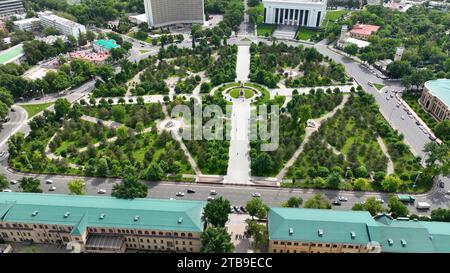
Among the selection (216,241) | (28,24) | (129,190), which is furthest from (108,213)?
(28,24)

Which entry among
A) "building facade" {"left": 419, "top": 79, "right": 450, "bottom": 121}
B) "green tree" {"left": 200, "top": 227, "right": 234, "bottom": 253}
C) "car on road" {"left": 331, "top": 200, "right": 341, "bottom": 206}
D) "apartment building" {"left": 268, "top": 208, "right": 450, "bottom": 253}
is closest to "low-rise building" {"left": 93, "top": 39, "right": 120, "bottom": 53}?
"green tree" {"left": 200, "top": 227, "right": 234, "bottom": 253}

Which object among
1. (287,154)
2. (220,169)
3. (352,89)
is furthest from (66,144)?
(352,89)

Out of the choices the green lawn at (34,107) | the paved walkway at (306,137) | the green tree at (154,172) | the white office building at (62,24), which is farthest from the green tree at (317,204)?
the white office building at (62,24)

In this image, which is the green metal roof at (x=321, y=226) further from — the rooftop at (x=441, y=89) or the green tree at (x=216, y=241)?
the rooftop at (x=441, y=89)

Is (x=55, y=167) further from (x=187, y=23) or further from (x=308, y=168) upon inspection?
(x=187, y=23)

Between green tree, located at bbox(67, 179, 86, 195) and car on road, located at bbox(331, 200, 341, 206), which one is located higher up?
green tree, located at bbox(67, 179, 86, 195)

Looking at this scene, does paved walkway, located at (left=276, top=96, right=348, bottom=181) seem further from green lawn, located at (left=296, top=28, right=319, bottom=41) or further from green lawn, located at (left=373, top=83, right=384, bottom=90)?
green lawn, located at (left=296, top=28, right=319, bottom=41)

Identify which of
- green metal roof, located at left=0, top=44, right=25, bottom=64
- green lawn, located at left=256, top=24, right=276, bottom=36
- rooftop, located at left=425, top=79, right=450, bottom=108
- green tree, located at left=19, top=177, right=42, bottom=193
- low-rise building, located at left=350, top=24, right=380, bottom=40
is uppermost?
low-rise building, located at left=350, top=24, right=380, bottom=40
